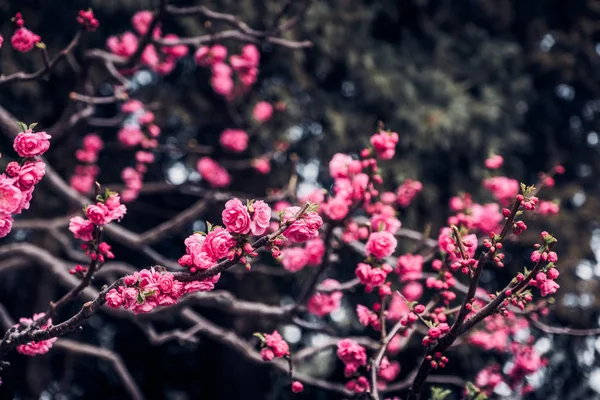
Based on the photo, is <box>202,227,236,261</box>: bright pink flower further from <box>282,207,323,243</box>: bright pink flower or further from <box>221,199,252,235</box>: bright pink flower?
<box>282,207,323,243</box>: bright pink flower

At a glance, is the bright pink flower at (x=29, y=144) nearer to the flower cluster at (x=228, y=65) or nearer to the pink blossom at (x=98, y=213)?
the pink blossom at (x=98, y=213)

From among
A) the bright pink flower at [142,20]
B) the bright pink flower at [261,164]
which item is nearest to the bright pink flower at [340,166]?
the bright pink flower at [261,164]

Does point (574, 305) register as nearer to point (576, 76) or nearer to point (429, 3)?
point (576, 76)

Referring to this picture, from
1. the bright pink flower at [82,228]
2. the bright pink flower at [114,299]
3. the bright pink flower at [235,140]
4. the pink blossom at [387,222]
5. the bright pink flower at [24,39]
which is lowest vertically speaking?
the bright pink flower at [235,140]

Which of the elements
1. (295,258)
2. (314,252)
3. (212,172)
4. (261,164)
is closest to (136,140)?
(212,172)

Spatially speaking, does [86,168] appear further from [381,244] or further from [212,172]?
[381,244]

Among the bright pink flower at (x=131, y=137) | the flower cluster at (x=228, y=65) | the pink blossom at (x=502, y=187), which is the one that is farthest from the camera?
the bright pink flower at (x=131, y=137)

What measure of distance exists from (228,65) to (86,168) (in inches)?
61.5

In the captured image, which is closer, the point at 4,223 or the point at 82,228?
the point at 4,223

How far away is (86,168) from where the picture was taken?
211 inches

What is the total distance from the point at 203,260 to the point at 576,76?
5.73 metres

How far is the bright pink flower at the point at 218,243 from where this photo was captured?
1.97 metres

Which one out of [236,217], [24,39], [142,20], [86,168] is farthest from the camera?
[86,168]

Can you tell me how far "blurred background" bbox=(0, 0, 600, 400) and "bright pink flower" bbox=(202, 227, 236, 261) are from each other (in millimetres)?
3602
